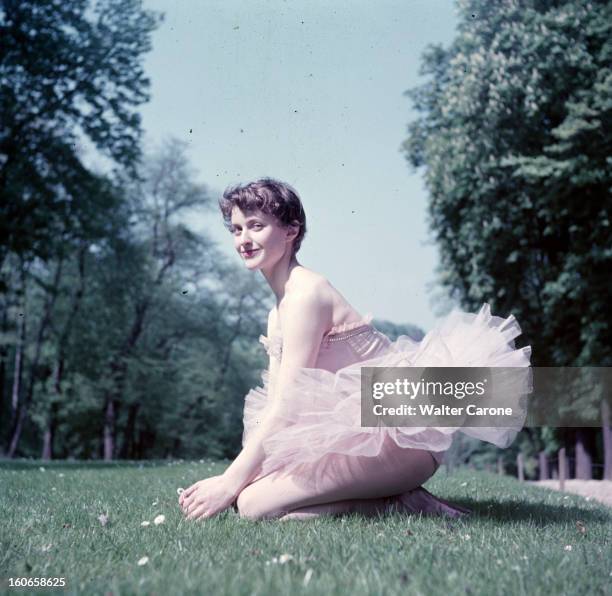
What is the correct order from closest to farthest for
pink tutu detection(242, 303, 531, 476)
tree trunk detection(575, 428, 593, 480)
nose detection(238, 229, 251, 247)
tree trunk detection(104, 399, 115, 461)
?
pink tutu detection(242, 303, 531, 476) → nose detection(238, 229, 251, 247) → tree trunk detection(575, 428, 593, 480) → tree trunk detection(104, 399, 115, 461)

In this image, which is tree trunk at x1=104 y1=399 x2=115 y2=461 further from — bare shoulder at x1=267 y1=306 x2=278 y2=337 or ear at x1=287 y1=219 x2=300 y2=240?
ear at x1=287 y1=219 x2=300 y2=240

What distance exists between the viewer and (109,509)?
4969mm

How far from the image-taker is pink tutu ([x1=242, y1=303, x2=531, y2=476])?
4.12 m

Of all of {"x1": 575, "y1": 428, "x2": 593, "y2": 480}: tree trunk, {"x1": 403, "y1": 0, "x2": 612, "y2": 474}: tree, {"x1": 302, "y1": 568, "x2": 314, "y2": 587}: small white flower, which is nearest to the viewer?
{"x1": 302, "y1": 568, "x2": 314, "y2": 587}: small white flower

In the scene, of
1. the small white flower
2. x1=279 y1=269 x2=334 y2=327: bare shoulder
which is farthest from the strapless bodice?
the small white flower

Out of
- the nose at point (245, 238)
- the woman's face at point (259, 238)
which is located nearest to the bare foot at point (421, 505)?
the woman's face at point (259, 238)

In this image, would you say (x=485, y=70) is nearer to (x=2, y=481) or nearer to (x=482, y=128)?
(x=482, y=128)

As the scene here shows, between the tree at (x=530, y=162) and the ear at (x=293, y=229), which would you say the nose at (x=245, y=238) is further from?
the tree at (x=530, y=162)

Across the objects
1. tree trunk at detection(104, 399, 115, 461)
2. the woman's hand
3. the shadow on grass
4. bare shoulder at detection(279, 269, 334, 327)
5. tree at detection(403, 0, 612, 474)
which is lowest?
tree trunk at detection(104, 399, 115, 461)

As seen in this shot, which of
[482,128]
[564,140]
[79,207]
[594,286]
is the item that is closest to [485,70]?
[482,128]

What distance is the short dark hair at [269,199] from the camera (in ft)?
15.3

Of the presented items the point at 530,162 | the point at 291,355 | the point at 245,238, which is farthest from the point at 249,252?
the point at 530,162

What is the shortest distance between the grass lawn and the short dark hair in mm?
1951

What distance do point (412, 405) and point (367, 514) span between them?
832mm
